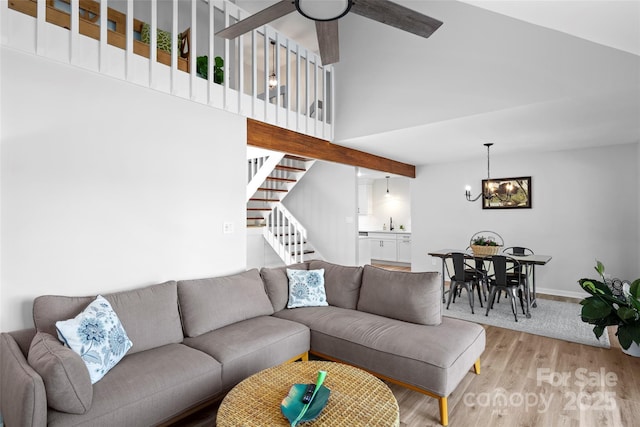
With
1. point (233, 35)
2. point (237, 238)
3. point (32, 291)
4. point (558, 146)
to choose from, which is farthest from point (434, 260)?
point (32, 291)

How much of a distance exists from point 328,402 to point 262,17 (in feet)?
7.23

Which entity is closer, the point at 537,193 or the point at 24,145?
the point at 24,145

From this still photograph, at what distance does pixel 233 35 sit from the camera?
2352 mm

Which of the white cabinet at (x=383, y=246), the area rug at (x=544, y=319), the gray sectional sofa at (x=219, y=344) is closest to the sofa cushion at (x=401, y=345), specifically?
the gray sectional sofa at (x=219, y=344)

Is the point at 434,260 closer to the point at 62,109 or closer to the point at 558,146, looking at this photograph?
the point at 558,146

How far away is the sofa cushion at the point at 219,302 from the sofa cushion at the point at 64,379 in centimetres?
93

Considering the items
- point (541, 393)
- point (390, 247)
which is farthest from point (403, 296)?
point (390, 247)

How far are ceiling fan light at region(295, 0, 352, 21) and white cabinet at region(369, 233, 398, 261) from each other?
675cm

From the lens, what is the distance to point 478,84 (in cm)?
332

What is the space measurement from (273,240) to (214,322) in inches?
148

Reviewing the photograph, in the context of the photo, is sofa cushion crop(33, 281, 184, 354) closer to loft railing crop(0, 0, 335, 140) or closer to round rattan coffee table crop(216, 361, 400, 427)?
round rattan coffee table crop(216, 361, 400, 427)

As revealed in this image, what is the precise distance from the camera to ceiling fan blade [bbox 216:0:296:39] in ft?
6.28

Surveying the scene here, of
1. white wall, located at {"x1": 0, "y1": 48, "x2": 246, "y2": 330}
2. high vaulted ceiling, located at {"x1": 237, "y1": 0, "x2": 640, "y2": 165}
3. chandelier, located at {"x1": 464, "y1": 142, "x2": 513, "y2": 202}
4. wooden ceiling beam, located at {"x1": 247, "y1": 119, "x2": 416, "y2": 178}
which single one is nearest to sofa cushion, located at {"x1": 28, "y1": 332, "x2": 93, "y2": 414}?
white wall, located at {"x1": 0, "y1": 48, "x2": 246, "y2": 330}

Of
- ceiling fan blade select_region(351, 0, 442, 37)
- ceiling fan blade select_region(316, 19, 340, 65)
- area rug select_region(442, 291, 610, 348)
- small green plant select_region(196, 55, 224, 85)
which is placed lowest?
area rug select_region(442, 291, 610, 348)
